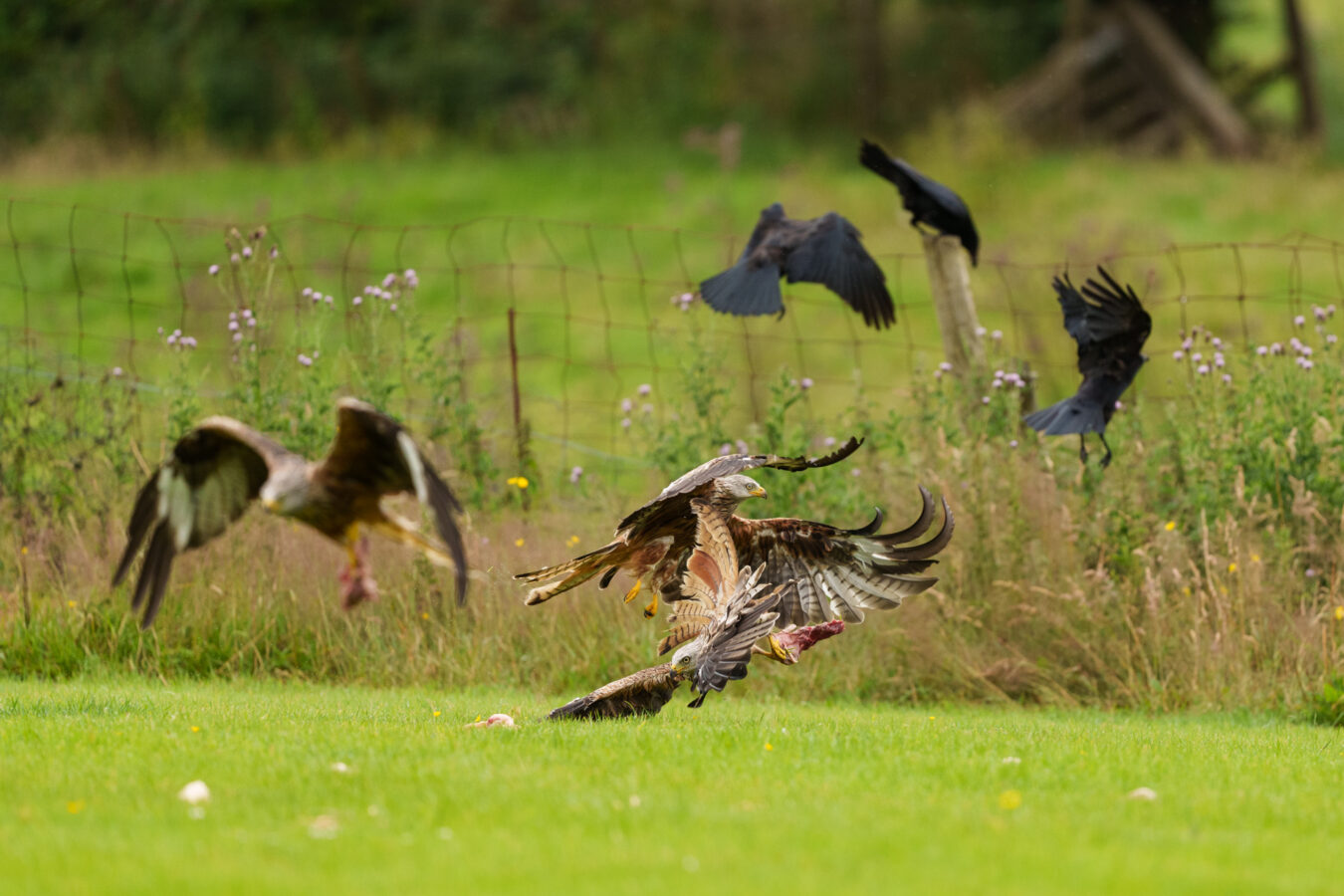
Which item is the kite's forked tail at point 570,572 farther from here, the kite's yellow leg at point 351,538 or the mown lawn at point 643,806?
the kite's yellow leg at point 351,538

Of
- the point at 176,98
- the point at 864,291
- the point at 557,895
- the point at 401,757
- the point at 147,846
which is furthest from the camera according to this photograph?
the point at 176,98

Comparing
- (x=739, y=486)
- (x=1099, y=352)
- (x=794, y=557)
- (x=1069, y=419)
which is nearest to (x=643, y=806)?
(x=739, y=486)

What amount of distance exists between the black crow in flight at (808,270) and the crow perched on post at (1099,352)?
101cm

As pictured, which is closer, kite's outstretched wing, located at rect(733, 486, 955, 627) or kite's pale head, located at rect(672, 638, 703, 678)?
kite's pale head, located at rect(672, 638, 703, 678)

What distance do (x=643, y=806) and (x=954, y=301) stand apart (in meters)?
5.23

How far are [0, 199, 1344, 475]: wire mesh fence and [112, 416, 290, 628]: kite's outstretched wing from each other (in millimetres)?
4121

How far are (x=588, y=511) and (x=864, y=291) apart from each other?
6.86 feet

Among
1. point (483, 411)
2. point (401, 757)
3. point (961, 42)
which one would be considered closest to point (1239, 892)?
point (401, 757)

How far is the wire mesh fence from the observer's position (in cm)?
1253

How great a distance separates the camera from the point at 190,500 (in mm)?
5562

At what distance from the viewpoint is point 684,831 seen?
4.58 metres

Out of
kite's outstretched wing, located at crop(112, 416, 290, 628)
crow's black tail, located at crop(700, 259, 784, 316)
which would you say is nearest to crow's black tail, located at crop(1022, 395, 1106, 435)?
crow's black tail, located at crop(700, 259, 784, 316)

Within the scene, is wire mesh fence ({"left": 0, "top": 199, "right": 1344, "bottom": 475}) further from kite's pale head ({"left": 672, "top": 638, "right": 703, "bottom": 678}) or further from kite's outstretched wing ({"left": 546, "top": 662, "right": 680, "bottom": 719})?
kite's pale head ({"left": 672, "top": 638, "right": 703, "bottom": 678})

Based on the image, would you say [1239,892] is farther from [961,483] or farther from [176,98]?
[176,98]
